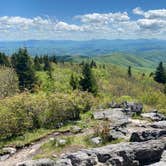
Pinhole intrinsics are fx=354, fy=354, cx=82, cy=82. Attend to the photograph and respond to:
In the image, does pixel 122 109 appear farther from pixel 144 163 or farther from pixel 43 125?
pixel 144 163

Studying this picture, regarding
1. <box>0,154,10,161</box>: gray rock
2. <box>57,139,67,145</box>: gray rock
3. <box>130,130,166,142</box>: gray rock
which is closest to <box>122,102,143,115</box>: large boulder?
<box>57,139,67,145</box>: gray rock

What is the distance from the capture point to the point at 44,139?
24766 mm

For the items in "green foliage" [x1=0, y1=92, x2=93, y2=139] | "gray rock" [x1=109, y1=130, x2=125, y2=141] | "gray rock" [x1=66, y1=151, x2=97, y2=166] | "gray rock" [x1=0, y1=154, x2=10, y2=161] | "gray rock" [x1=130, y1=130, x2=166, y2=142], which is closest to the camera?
"gray rock" [x1=66, y1=151, x2=97, y2=166]

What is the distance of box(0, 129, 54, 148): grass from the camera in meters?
24.3

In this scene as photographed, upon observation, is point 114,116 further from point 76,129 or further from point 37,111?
point 37,111

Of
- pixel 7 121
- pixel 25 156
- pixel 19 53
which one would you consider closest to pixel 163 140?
pixel 25 156

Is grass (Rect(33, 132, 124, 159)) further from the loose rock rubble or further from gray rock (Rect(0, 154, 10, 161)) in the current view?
the loose rock rubble

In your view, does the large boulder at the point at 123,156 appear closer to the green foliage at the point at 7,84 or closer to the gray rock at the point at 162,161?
the gray rock at the point at 162,161

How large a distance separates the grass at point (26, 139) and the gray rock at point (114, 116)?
4.67m

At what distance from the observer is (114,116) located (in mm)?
28953

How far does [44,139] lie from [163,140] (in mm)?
9883

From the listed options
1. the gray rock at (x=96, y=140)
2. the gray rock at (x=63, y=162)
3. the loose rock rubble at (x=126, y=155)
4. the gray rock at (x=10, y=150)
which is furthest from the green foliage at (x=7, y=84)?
the gray rock at (x=63, y=162)

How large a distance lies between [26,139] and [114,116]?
25.1ft

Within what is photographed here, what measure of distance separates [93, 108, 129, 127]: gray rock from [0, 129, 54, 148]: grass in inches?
184
